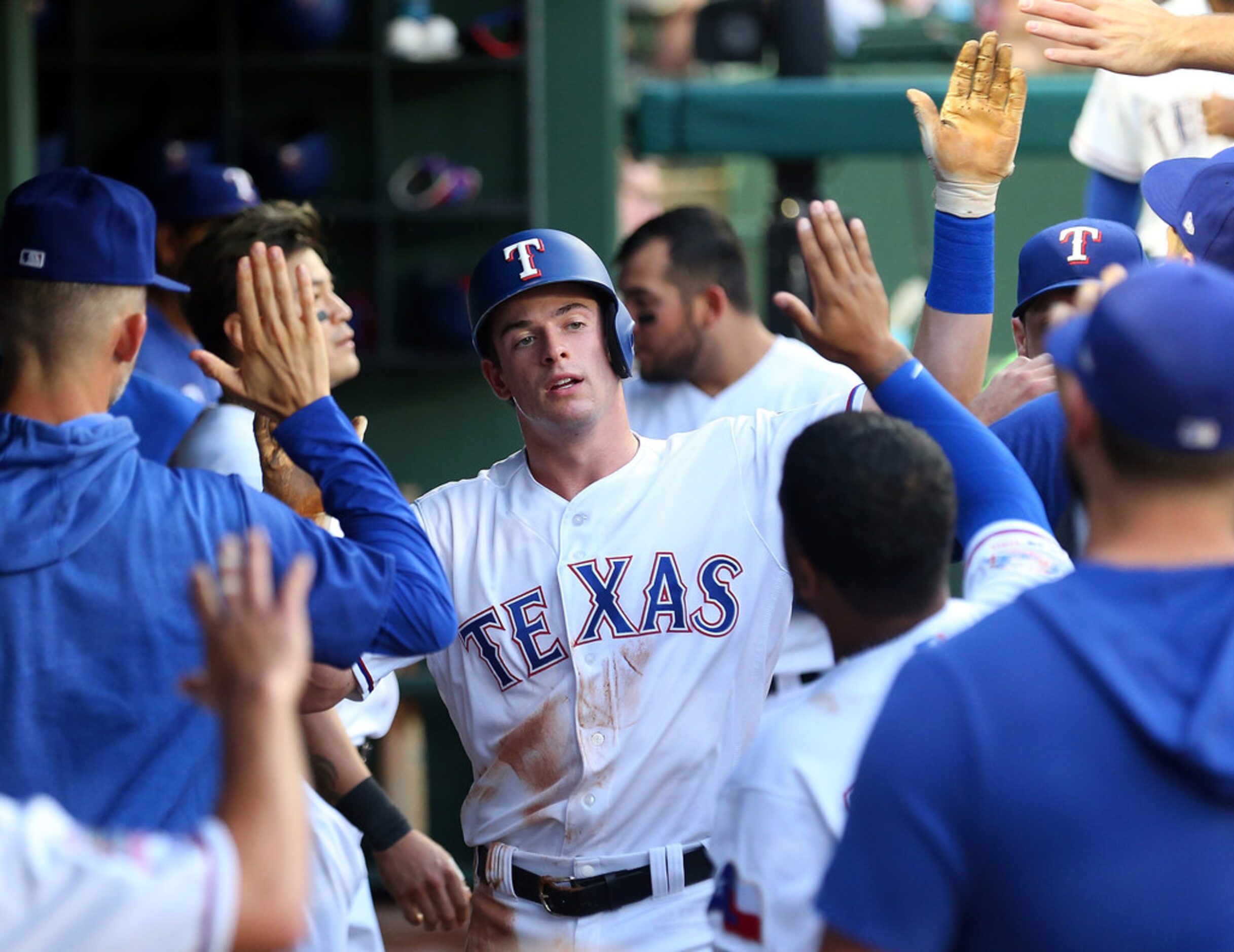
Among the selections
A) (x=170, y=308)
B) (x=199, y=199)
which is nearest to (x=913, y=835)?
(x=170, y=308)

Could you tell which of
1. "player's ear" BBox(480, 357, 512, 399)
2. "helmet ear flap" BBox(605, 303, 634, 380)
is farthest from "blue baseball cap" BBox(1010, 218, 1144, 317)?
"player's ear" BBox(480, 357, 512, 399)

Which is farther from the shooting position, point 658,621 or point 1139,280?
point 658,621

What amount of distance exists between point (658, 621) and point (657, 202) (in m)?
11.4

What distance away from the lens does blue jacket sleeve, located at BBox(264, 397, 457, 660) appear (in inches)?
93.2

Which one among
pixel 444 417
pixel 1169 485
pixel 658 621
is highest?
pixel 1169 485

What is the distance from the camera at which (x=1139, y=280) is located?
1640mm

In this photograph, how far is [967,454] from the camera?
2.31 metres

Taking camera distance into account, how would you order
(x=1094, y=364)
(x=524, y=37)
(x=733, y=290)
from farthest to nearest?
(x=524, y=37) < (x=733, y=290) < (x=1094, y=364)

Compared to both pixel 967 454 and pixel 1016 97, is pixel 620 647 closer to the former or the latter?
pixel 967 454

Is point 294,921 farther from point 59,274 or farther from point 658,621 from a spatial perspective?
point 658,621

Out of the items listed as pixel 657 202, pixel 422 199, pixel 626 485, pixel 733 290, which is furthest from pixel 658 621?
pixel 657 202

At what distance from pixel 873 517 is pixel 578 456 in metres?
1.35

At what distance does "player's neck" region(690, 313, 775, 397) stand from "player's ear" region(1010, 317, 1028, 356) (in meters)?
1.40

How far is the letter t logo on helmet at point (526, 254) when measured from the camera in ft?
10.2
